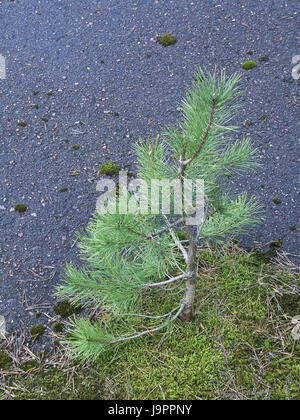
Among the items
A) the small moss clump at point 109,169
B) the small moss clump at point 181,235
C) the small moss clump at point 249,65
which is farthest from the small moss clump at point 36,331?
the small moss clump at point 249,65

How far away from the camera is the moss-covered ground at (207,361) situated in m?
1.50

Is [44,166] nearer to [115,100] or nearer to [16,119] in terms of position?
[16,119]

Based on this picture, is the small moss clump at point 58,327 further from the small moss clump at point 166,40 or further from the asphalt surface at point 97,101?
the small moss clump at point 166,40

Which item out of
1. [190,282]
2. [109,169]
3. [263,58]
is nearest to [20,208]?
[109,169]

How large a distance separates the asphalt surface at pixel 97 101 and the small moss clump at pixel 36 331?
0.04 meters

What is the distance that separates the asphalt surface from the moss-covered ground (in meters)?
0.29

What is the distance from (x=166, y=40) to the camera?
115 inches

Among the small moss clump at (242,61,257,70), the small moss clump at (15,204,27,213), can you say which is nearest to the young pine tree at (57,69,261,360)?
the small moss clump at (15,204,27,213)

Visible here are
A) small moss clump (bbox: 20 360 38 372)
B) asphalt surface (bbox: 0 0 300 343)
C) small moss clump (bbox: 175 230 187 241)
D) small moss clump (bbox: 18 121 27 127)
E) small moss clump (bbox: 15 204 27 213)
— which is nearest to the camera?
small moss clump (bbox: 20 360 38 372)

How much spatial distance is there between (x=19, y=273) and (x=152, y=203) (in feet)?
3.25

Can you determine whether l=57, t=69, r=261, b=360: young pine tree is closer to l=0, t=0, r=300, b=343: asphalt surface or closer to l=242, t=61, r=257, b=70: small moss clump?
l=0, t=0, r=300, b=343: asphalt surface

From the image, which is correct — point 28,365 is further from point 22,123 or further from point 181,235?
point 22,123

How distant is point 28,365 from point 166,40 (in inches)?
88.8

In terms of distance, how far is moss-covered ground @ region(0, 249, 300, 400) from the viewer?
1.50 meters
